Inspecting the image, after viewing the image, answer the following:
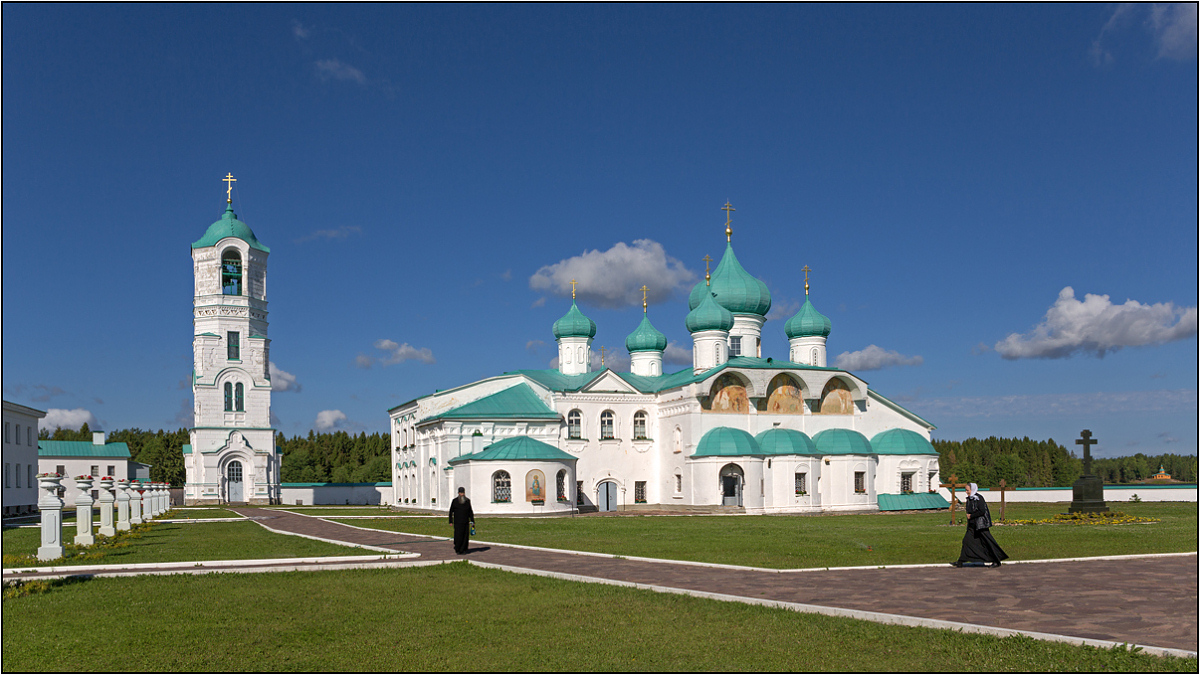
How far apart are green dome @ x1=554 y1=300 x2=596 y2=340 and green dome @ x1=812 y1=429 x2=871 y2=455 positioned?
14.3 m

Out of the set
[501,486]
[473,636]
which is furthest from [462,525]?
[501,486]

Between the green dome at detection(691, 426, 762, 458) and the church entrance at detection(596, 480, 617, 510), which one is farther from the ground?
the green dome at detection(691, 426, 762, 458)

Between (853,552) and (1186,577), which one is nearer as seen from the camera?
(1186,577)

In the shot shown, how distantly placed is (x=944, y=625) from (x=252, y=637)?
6041mm

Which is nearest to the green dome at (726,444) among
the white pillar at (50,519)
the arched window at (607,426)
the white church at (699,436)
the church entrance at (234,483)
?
the white church at (699,436)

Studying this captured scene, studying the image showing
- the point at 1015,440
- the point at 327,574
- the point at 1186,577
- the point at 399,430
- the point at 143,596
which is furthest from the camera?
the point at 1015,440

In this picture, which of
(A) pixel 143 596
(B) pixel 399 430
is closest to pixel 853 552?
(A) pixel 143 596

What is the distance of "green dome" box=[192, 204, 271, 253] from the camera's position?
61.9 m

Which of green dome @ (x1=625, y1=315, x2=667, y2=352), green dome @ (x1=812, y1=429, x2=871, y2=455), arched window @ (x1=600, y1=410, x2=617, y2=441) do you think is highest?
green dome @ (x1=625, y1=315, x2=667, y2=352)

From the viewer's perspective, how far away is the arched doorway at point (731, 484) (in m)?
46.9

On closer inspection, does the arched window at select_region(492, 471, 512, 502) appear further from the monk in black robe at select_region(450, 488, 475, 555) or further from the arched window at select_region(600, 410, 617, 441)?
the monk in black robe at select_region(450, 488, 475, 555)

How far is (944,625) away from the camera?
29.9 feet

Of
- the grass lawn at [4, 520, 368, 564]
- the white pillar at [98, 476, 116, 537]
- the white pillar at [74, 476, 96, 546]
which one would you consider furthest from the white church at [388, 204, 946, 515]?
the white pillar at [74, 476, 96, 546]

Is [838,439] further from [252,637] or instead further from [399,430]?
→ [252,637]
